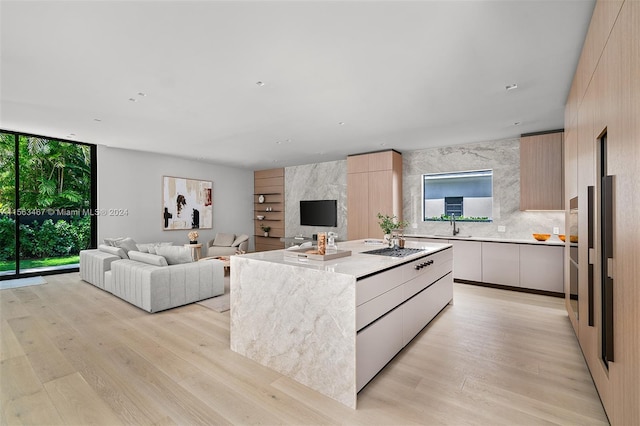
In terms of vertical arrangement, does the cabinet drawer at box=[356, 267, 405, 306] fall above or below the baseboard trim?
above

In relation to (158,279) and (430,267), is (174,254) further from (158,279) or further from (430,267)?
(430,267)

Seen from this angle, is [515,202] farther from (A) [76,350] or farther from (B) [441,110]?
(A) [76,350]

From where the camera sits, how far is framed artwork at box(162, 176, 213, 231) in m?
7.12

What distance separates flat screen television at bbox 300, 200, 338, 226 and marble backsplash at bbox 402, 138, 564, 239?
2009 mm

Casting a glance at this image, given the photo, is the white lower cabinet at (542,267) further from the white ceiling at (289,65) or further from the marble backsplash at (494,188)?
the white ceiling at (289,65)

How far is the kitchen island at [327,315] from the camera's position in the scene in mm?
1919

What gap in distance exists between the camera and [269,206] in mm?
9188

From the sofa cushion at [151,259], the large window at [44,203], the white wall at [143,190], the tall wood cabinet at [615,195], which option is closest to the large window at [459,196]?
the tall wood cabinet at [615,195]

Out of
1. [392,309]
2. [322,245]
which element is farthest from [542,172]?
[322,245]

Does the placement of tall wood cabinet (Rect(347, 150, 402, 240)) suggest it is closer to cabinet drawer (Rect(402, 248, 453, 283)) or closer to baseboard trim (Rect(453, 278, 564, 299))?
baseboard trim (Rect(453, 278, 564, 299))


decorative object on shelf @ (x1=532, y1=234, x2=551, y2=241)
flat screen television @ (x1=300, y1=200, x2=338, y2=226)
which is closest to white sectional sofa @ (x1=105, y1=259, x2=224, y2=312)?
flat screen television @ (x1=300, y1=200, x2=338, y2=226)

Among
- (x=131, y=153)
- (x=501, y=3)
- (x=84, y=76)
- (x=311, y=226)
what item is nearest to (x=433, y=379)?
(x=501, y=3)

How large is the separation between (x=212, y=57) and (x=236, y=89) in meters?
0.68

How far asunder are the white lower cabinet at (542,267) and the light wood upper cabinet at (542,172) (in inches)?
28.0
